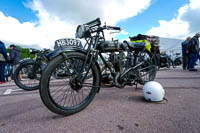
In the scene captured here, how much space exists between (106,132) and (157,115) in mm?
651

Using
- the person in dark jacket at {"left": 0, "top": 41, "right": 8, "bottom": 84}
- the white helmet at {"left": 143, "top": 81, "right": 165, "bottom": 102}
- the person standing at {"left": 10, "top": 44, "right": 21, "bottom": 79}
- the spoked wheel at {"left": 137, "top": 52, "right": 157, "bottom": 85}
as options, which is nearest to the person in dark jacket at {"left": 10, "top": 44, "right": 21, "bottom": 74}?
the person standing at {"left": 10, "top": 44, "right": 21, "bottom": 79}

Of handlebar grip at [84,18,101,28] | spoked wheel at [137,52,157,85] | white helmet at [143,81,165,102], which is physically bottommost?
white helmet at [143,81,165,102]

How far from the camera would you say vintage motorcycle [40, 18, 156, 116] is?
1188 millimetres

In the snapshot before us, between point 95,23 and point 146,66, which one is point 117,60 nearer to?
point 95,23

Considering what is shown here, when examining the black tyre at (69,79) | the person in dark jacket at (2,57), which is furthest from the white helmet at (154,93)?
the person in dark jacket at (2,57)

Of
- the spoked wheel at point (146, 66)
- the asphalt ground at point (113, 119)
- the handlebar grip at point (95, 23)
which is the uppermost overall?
the handlebar grip at point (95, 23)

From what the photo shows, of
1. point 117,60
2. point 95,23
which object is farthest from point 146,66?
point 95,23

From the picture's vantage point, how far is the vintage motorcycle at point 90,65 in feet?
3.90

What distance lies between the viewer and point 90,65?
4.66 feet

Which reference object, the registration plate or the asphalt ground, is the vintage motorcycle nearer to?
the registration plate

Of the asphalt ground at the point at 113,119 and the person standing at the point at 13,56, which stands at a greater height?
the person standing at the point at 13,56

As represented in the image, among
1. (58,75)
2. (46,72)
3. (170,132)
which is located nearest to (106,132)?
(170,132)

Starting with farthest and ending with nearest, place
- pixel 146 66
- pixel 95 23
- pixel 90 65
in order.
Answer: pixel 146 66 < pixel 95 23 < pixel 90 65

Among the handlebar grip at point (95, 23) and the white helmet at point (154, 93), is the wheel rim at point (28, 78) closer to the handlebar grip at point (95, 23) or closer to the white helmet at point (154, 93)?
the handlebar grip at point (95, 23)
